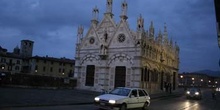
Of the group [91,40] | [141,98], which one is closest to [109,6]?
[91,40]

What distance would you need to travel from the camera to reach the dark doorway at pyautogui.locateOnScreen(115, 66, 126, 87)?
3856 cm


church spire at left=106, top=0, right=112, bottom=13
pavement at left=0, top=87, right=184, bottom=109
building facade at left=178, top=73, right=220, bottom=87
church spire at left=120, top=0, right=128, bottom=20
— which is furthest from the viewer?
building facade at left=178, top=73, right=220, bottom=87

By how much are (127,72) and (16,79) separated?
50.7 feet

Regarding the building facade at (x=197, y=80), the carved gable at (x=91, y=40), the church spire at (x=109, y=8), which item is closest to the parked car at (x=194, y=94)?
the carved gable at (x=91, y=40)

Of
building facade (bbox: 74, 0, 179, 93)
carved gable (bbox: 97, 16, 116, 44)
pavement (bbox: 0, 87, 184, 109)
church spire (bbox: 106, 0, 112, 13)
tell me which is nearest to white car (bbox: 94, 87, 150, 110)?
pavement (bbox: 0, 87, 184, 109)

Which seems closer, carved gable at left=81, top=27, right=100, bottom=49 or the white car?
the white car

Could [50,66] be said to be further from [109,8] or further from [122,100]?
[122,100]

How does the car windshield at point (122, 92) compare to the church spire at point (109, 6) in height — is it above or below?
below

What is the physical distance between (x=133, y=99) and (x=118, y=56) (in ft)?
72.6

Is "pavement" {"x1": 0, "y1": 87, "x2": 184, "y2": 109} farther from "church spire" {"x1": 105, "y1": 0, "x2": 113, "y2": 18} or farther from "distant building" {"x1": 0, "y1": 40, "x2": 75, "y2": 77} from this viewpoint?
"distant building" {"x1": 0, "y1": 40, "x2": 75, "y2": 77}

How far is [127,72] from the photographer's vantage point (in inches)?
1502

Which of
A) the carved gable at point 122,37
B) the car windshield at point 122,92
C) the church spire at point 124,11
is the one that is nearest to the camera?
the car windshield at point 122,92

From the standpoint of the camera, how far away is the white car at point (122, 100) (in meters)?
15.5

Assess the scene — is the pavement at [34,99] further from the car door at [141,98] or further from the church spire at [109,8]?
the church spire at [109,8]
